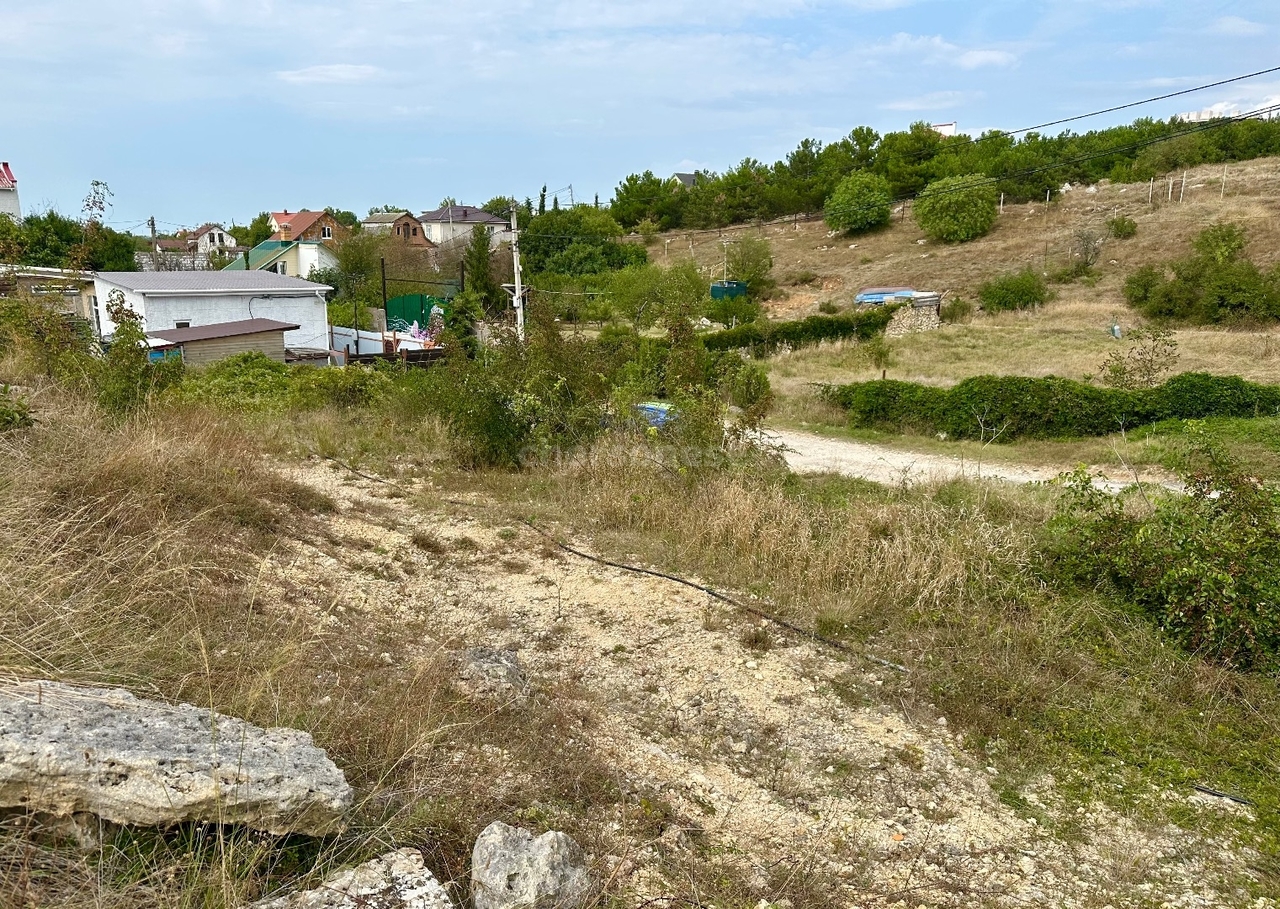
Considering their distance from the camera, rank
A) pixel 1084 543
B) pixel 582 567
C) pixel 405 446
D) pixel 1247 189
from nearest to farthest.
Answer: pixel 1084 543 < pixel 582 567 < pixel 405 446 < pixel 1247 189

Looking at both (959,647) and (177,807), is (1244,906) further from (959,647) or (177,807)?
(177,807)

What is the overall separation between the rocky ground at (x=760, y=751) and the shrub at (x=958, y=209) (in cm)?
4065

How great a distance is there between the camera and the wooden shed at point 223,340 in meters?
19.9

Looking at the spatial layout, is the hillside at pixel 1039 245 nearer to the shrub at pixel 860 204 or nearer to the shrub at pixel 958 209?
the shrub at pixel 958 209

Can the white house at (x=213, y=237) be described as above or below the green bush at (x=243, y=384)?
above

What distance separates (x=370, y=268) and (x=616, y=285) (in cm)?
1450

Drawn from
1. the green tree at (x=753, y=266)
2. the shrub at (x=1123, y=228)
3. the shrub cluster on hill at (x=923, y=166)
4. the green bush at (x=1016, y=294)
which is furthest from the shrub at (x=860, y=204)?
the green bush at (x=1016, y=294)

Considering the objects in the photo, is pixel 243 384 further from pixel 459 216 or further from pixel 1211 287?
pixel 459 216

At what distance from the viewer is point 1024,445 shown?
1360cm

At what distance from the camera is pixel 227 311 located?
24359mm

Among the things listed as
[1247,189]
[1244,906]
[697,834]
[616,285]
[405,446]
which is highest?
[1247,189]

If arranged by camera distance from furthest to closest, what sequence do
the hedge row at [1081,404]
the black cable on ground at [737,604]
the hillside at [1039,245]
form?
1. the hillside at [1039,245]
2. the hedge row at [1081,404]
3. the black cable on ground at [737,604]

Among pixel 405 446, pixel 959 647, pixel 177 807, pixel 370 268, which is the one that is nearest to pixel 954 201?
pixel 370 268

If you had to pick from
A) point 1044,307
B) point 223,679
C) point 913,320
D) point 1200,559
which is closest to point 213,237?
point 913,320
